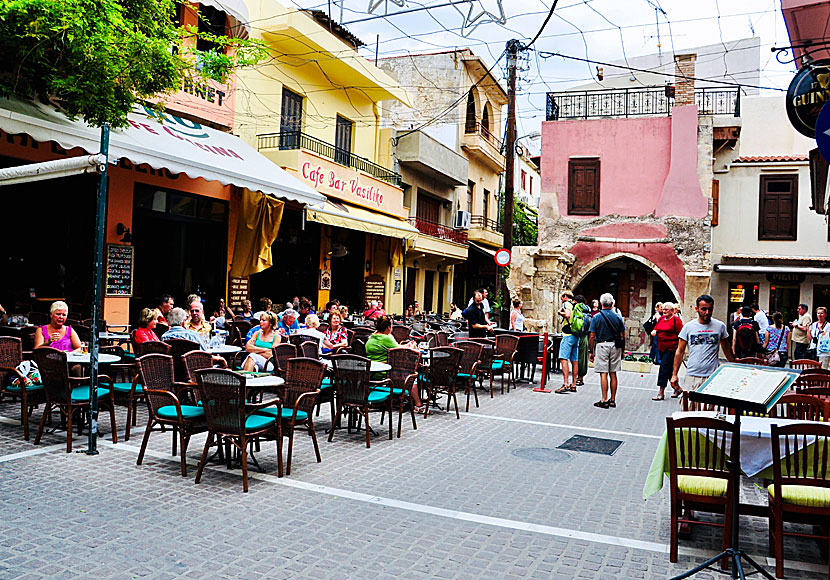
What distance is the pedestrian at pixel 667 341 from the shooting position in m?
11.8

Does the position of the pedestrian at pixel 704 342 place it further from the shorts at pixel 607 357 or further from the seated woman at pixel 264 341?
the seated woman at pixel 264 341

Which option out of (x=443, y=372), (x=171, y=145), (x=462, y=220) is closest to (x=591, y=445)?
(x=443, y=372)

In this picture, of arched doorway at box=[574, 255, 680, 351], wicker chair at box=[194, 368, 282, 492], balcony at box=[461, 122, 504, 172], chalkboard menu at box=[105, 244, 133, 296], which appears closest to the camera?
wicker chair at box=[194, 368, 282, 492]

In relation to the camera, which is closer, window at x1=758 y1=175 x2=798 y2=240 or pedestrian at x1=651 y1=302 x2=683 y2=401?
pedestrian at x1=651 y1=302 x2=683 y2=401

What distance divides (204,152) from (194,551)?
8.70m

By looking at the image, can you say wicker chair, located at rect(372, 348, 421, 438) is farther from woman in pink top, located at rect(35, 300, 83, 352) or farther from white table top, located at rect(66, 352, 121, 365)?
woman in pink top, located at rect(35, 300, 83, 352)

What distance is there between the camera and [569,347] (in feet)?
39.4

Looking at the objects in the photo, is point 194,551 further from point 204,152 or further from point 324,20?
point 324,20

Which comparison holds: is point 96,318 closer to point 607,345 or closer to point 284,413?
point 284,413

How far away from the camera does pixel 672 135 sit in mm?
20734

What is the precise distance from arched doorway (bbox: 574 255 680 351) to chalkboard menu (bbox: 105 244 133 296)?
568 inches

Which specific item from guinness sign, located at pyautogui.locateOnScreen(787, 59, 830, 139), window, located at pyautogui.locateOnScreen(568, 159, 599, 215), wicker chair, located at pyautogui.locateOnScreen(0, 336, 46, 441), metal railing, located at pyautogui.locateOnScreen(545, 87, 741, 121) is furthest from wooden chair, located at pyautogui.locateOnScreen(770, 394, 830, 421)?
metal railing, located at pyautogui.locateOnScreen(545, 87, 741, 121)

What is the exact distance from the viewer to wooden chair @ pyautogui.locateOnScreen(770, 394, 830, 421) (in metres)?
5.69

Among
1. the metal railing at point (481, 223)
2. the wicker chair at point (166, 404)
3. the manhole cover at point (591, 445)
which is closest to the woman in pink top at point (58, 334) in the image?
the wicker chair at point (166, 404)
